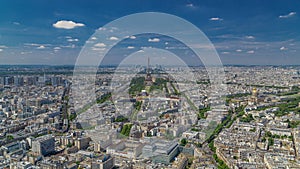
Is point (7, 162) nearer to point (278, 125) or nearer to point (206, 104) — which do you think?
point (206, 104)

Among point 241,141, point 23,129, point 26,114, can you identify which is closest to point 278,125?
point 241,141

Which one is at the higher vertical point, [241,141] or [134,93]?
[134,93]

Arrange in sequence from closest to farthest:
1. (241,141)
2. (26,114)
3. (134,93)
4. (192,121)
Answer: (241,141) < (192,121) < (26,114) < (134,93)

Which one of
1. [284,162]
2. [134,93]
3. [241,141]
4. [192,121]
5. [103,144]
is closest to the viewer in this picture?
[284,162]

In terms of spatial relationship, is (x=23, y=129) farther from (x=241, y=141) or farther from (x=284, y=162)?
(x=284, y=162)

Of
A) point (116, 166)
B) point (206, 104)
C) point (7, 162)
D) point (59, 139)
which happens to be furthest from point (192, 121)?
point (7, 162)

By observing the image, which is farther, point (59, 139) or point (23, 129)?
point (23, 129)
